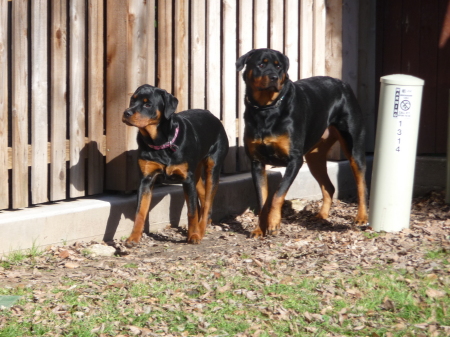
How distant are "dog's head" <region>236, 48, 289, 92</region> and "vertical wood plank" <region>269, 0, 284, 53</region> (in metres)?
1.48

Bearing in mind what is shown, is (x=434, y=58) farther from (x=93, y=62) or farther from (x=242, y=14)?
(x=93, y=62)

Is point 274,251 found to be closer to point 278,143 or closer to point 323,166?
point 278,143

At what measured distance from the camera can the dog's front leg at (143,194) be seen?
6.33m

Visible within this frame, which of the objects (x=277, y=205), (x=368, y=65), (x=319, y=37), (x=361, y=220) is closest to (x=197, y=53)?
(x=277, y=205)

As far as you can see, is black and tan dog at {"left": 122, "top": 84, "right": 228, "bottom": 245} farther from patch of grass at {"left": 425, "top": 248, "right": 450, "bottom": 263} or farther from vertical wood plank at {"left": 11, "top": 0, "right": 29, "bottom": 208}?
patch of grass at {"left": 425, "top": 248, "right": 450, "bottom": 263}

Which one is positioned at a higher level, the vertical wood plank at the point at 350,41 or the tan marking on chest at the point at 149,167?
the vertical wood plank at the point at 350,41

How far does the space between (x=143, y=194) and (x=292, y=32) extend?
3.11 metres

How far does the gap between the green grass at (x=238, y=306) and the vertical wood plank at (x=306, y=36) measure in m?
3.85

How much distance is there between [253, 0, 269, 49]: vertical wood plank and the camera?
7920 mm

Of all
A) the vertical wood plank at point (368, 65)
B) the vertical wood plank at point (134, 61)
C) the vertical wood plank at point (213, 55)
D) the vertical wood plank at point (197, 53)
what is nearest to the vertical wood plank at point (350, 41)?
the vertical wood plank at point (368, 65)

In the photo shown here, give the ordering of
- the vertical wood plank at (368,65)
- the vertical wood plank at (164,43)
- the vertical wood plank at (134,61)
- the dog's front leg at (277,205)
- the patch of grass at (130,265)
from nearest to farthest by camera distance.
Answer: the patch of grass at (130,265) < the vertical wood plank at (134,61) < the dog's front leg at (277,205) < the vertical wood plank at (164,43) < the vertical wood plank at (368,65)

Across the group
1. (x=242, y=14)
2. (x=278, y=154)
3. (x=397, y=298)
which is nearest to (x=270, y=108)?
(x=278, y=154)

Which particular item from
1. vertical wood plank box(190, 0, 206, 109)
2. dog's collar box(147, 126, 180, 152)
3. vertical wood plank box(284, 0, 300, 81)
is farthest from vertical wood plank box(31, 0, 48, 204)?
vertical wood plank box(284, 0, 300, 81)

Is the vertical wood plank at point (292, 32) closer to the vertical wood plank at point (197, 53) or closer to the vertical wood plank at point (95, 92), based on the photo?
the vertical wood plank at point (197, 53)
